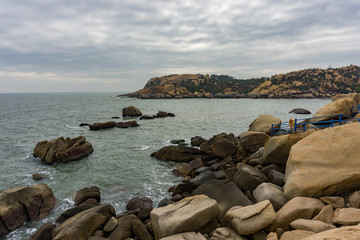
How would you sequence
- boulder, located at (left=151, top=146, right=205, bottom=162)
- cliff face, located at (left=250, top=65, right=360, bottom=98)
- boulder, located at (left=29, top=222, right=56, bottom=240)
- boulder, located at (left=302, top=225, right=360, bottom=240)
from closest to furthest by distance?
boulder, located at (left=302, top=225, right=360, bottom=240) < boulder, located at (left=29, top=222, right=56, bottom=240) < boulder, located at (left=151, top=146, right=205, bottom=162) < cliff face, located at (left=250, top=65, right=360, bottom=98)

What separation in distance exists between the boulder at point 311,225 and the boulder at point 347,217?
19.2 inches

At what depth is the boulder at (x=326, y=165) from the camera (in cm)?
852

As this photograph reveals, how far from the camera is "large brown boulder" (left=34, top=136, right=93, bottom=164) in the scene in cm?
2216

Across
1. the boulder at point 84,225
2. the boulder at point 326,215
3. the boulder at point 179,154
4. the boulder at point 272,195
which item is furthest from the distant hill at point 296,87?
the boulder at point 84,225

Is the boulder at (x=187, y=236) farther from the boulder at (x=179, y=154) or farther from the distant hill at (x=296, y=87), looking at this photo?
the distant hill at (x=296, y=87)

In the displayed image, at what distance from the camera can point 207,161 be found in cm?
2045

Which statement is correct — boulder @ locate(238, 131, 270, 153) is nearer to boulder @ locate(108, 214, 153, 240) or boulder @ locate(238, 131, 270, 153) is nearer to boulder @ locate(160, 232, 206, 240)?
boulder @ locate(108, 214, 153, 240)

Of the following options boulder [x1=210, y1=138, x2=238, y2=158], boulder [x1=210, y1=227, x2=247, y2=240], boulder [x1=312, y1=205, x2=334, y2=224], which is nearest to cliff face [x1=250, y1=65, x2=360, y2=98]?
boulder [x1=210, y1=138, x2=238, y2=158]

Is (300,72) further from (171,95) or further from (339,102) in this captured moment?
(339,102)

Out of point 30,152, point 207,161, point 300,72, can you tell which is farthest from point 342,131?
point 300,72

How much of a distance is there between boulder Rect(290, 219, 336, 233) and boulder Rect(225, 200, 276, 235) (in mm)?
712

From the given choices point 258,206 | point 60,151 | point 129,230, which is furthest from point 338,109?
point 60,151

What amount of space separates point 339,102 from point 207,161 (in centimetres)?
1170

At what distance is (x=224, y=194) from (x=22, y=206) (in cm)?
1101
